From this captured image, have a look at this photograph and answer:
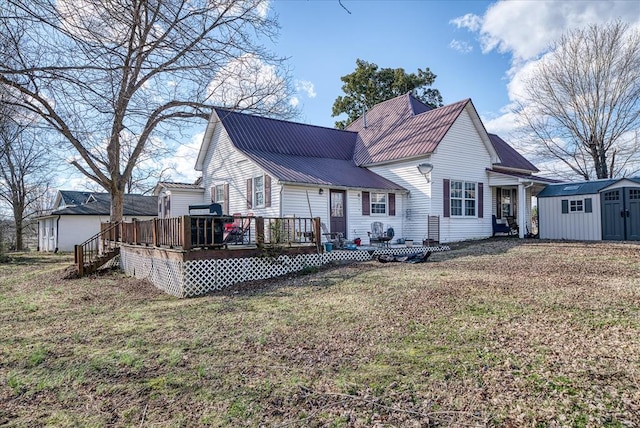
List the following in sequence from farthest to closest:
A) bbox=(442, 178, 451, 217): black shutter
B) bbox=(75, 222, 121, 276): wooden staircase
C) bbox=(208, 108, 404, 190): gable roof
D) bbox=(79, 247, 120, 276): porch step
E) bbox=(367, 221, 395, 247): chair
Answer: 1. bbox=(442, 178, 451, 217): black shutter
2. bbox=(208, 108, 404, 190): gable roof
3. bbox=(367, 221, 395, 247): chair
4. bbox=(79, 247, 120, 276): porch step
5. bbox=(75, 222, 121, 276): wooden staircase

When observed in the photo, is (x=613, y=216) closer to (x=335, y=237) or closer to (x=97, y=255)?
(x=335, y=237)

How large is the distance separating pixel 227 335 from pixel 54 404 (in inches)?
87.4

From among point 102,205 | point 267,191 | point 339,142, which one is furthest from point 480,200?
point 102,205

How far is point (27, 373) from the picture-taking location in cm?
452

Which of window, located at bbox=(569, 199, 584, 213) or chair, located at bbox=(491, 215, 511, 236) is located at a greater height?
window, located at bbox=(569, 199, 584, 213)

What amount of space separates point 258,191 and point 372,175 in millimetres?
5425

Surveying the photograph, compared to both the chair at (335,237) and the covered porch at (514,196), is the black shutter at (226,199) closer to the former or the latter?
the chair at (335,237)

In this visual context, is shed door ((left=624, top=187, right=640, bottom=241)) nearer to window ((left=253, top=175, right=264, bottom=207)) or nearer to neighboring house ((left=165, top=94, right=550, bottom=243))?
neighboring house ((left=165, top=94, right=550, bottom=243))

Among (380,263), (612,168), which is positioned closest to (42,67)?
(380,263)

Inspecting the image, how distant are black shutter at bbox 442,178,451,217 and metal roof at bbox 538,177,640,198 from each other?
406cm

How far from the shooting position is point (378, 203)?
1664 centimetres

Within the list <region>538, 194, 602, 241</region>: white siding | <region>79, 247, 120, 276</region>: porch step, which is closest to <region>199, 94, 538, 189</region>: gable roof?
<region>538, 194, 602, 241</region>: white siding

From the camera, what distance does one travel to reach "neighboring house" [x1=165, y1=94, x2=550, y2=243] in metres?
15.2

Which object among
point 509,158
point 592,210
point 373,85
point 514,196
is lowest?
point 592,210
